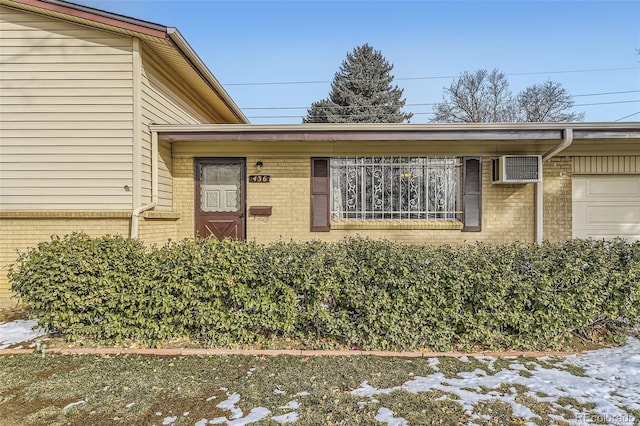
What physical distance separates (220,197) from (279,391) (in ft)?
15.6

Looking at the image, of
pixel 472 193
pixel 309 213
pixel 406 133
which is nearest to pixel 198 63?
pixel 309 213

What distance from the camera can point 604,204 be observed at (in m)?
6.89

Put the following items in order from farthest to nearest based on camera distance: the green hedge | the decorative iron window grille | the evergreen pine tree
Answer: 1. the evergreen pine tree
2. the decorative iron window grille
3. the green hedge

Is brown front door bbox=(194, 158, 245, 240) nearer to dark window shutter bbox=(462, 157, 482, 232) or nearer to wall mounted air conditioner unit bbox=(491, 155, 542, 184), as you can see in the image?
dark window shutter bbox=(462, 157, 482, 232)

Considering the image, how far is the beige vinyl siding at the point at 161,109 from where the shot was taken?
5.89 m

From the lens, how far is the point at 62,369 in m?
3.39

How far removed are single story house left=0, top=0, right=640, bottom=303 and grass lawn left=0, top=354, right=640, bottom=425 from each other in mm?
2725

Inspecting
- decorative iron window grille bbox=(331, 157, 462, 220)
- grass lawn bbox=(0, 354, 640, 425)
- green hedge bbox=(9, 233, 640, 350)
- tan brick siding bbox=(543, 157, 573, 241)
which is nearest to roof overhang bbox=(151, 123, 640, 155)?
tan brick siding bbox=(543, 157, 573, 241)

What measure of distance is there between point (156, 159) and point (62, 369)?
11.9ft

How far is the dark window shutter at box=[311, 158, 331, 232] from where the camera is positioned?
6.87m

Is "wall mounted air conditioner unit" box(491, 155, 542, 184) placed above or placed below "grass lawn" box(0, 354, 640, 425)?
above

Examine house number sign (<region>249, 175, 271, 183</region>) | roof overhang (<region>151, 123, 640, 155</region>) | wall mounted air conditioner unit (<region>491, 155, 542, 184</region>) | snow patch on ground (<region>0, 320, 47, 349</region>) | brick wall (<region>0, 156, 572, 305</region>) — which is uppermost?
roof overhang (<region>151, 123, 640, 155</region>)

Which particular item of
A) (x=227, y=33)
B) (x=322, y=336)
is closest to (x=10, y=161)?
(x=322, y=336)

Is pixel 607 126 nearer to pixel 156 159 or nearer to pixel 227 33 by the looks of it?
pixel 156 159
